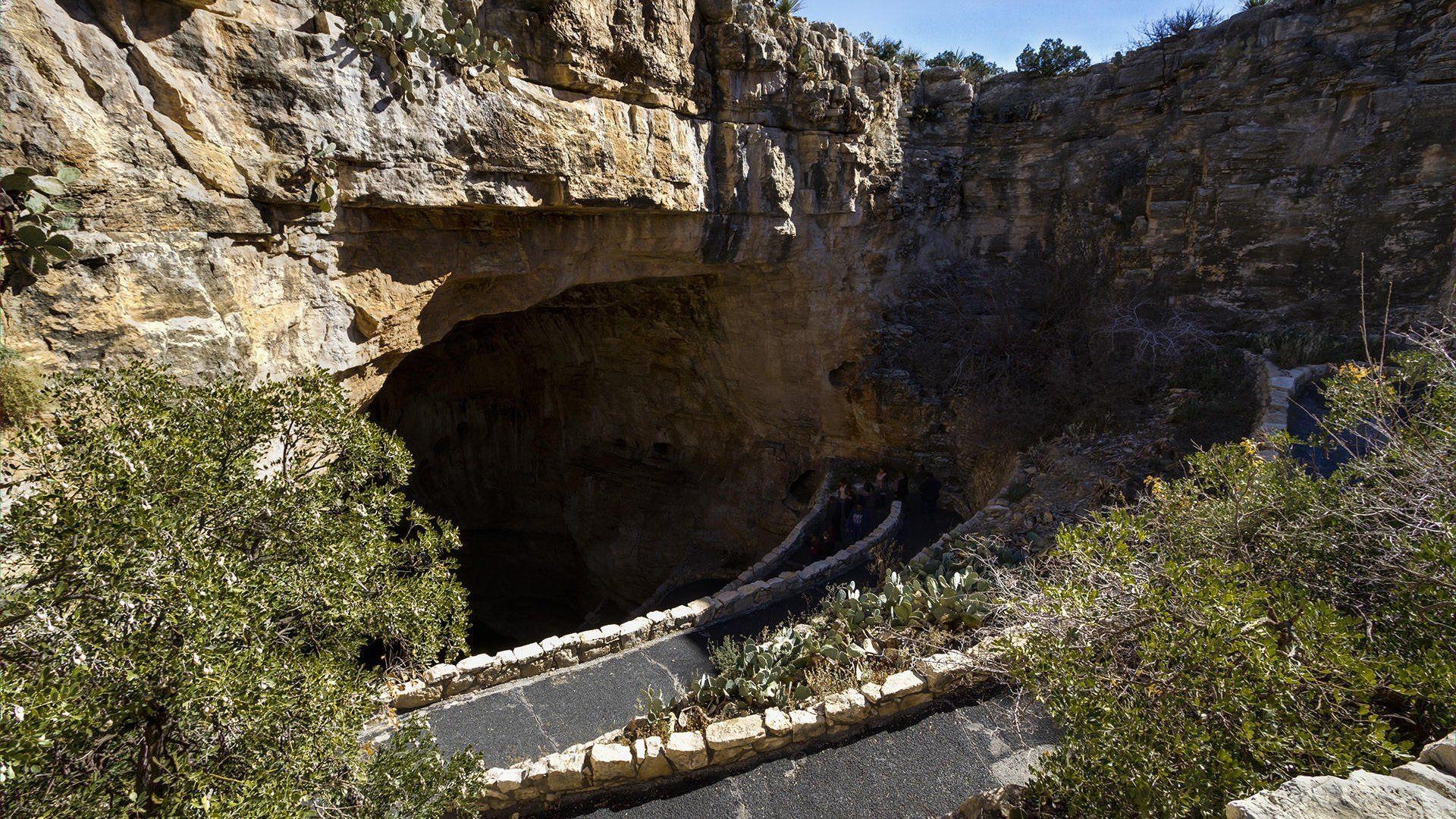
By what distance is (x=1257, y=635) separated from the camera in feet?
10.9

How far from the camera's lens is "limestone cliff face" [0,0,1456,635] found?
5211 mm

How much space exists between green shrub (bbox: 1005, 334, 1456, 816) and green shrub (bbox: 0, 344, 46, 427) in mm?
6289

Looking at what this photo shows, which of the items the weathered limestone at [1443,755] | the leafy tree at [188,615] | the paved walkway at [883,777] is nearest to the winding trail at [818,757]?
the paved walkway at [883,777]

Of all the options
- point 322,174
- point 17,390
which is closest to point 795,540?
point 322,174

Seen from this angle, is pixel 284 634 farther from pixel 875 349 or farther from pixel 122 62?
pixel 875 349

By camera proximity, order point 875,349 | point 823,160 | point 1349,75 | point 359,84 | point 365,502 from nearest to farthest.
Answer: point 365,502 < point 359,84 < point 1349,75 < point 823,160 < point 875,349

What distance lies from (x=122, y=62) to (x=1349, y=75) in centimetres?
1441

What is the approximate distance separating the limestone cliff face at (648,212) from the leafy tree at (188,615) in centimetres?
190

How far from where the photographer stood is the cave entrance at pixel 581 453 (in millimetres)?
14438

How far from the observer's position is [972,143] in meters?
13.4

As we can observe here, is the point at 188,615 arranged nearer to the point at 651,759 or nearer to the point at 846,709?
the point at 651,759

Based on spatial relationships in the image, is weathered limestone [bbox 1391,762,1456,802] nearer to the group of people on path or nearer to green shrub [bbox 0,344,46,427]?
green shrub [bbox 0,344,46,427]

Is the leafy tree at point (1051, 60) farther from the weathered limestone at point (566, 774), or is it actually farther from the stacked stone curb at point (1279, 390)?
the weathered limestone at point (566, 774)

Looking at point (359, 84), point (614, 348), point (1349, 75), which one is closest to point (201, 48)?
point (359, 84)
